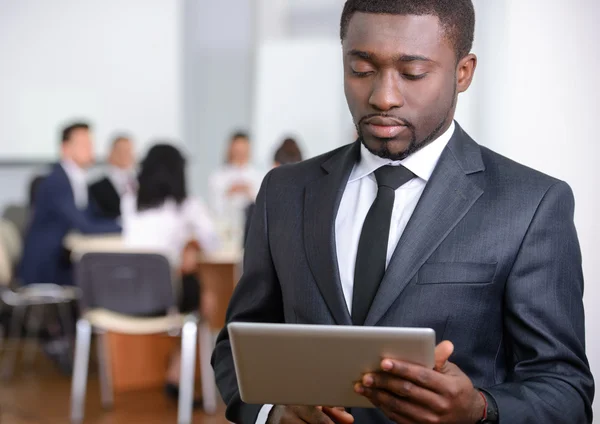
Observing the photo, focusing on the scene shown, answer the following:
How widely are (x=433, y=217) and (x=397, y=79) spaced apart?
0.23 meters

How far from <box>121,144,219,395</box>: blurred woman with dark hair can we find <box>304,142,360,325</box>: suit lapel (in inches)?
127

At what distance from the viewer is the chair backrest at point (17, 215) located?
7.17 m

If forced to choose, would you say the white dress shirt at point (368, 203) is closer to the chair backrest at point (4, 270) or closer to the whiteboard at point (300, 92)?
the chair backrest at point (4, 270)

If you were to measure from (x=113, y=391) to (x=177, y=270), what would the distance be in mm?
845

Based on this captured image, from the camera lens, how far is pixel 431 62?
1394 millimetres

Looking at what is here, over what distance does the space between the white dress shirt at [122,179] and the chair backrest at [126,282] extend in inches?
98.9

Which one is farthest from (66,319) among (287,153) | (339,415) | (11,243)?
(339,415)

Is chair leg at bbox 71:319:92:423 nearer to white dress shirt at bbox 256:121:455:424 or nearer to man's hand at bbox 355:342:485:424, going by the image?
white dress shirt at bbox 256:121:455:424

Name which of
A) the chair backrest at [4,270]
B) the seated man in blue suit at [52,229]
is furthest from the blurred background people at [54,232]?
the chair backrest at [4,270]

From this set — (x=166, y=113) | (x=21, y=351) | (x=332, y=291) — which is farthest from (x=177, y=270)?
(x=166, y=113)

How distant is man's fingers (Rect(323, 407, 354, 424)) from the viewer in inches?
53.6

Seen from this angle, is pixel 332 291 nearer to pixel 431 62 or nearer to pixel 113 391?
pixel 431 62

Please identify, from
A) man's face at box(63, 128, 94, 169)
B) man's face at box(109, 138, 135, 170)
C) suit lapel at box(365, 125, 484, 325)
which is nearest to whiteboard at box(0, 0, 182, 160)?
man's face at box(109, 138, 135, 170)

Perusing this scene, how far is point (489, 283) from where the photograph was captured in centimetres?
141
